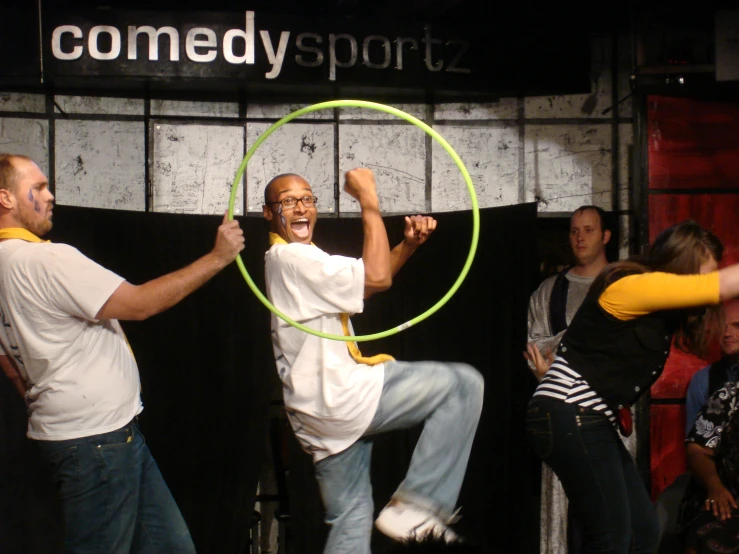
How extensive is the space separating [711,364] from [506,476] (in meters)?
1.25

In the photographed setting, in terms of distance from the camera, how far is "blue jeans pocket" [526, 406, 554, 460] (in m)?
3.12

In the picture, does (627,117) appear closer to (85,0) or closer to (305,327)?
(305,327)

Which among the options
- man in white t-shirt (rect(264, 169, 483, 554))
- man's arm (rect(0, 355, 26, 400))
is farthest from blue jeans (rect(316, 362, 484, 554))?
man's arm (rect(0, 355, 26, 400))

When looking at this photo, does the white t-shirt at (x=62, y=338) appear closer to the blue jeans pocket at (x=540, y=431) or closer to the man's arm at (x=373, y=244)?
the man's arm at (x=373, y=244)

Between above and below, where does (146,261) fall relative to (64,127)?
below

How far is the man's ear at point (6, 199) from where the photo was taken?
3.20 m

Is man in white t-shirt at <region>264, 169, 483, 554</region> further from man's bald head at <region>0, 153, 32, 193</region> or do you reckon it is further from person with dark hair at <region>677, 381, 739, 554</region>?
person with dark hair at <region>677, 381, 739, 554</region>

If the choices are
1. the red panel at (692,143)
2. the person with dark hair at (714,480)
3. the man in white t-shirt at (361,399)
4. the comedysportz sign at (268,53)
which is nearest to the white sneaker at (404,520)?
the man in white t-shirt at (361,399)

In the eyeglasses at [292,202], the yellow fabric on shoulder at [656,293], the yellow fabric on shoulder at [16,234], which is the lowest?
the yellow fabric on shoulder at [656,293]

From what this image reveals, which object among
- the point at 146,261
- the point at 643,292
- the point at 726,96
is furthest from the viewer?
the point at 726,96

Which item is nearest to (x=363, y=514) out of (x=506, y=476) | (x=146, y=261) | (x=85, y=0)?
(x=506, y=476)

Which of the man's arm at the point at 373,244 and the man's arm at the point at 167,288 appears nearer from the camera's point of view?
the man's arm at the point at 167,288

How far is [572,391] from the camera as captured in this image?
10.3ft

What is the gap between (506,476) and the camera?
13.9 feet
